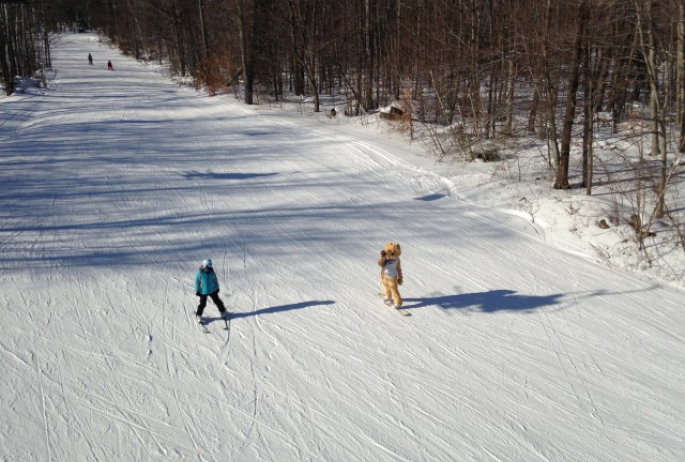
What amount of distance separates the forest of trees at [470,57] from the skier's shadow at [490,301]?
4458mm

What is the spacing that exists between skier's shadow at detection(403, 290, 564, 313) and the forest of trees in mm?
4458

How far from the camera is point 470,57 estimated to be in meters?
18.8

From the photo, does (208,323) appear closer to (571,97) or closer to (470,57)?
(571,97)

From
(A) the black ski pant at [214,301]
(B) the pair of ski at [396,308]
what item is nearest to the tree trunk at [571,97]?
(B) the pair of ski at [396,308]

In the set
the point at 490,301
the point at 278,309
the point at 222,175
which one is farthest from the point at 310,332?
the point at 222,175

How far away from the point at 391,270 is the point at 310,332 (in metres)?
1.68

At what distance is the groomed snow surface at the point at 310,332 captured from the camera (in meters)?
5.54

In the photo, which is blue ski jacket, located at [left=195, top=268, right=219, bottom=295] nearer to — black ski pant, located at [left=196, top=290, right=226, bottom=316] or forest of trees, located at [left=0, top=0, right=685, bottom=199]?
black ski pant, located at [left=196, top=290, right=226, bottom=316]

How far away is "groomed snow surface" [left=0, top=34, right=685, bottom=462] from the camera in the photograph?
5.54 m

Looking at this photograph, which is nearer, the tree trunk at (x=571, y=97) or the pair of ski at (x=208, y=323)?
the pair of ski at (x=208, y=323)

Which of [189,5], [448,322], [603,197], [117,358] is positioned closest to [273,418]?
[117,358]

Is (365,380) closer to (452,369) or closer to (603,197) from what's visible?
(452,369)

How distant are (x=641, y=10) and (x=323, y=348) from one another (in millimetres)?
9806

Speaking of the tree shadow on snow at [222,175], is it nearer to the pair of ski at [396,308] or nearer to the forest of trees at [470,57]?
the forest of trees at [470,57]
